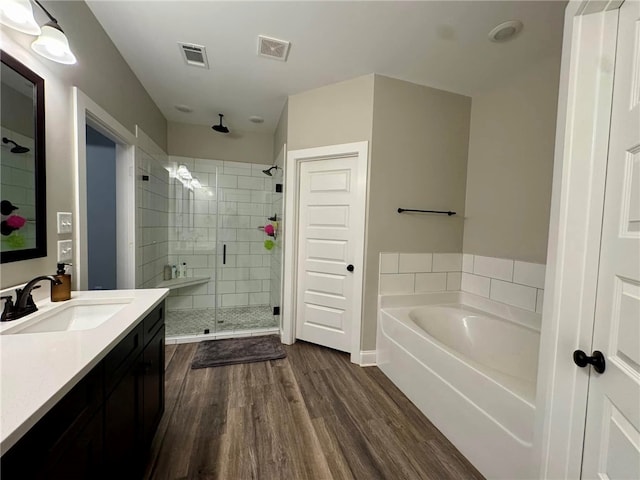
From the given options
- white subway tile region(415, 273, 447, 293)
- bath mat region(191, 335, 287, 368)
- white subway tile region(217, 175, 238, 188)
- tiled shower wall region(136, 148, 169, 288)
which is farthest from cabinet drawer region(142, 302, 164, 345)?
white subway tile region(217, 175, 238, 188)

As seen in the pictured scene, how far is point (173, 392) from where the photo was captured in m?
1.89

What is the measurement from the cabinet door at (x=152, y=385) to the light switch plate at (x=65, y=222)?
751mm

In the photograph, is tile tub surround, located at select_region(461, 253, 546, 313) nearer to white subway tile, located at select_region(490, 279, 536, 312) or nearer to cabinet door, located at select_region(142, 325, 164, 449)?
white subway tile, located at select_region(490, 279, 536, 312)

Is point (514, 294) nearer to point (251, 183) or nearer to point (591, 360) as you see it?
point (591, 360)

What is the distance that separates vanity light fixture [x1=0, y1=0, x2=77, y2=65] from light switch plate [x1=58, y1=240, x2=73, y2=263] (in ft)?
2.93

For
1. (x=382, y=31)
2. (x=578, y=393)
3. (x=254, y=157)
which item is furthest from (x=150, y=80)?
(x=578, y=393)

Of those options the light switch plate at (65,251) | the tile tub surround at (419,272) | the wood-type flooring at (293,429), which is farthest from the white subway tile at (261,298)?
the light switch plate at (65,251)

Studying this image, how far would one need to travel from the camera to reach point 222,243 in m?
3.50

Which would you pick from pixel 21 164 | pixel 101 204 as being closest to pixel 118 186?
pixel 101 204

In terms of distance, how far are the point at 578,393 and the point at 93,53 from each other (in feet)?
10.0

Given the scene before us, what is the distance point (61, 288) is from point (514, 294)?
9.86 feet

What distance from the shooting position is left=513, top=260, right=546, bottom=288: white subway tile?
193 centimetres

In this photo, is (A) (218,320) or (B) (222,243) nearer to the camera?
(A) (218,320)

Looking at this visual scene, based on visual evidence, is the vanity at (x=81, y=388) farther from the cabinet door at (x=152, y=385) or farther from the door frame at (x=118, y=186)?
the door frame at (x=118, y=186)
